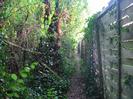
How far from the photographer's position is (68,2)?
42.4 feet

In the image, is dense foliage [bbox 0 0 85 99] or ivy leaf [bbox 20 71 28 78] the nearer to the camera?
ivy leaf [bbox 20 71 28 78]

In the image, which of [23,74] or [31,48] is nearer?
[23,74]

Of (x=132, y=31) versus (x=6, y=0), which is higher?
(x=6, y=0)

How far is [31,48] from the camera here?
807 centimetres

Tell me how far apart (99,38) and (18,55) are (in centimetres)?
179

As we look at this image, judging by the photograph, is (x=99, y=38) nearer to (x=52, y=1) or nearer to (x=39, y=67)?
(x=39, y=67)

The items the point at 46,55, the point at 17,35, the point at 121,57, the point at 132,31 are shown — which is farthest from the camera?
the point at 46,55

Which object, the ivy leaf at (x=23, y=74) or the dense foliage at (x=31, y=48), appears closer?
the ivy leaf at (x=23, y=74)

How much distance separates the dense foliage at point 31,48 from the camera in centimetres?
478

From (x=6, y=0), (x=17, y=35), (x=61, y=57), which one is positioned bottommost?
(x=61, y=57)

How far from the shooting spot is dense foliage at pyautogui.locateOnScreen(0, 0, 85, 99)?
4.78 m

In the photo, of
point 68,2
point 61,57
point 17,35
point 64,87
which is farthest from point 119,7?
point 68,2

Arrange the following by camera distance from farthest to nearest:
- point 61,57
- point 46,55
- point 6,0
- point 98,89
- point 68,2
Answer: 1. point 68,2
2. point 61,57
3. point 46,55
4. point 98,89
5. point 6,0

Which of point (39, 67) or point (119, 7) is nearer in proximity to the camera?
point (119, 7)
